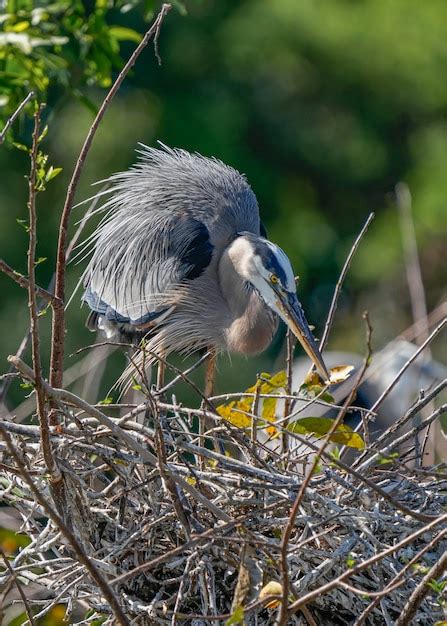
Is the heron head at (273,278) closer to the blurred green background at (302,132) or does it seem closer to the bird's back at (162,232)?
the bird's back at (162,232)

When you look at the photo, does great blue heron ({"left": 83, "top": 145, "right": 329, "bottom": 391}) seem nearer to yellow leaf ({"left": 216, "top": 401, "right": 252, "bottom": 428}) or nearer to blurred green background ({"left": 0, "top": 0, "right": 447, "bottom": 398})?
yellow leaf ({"left": 216, "top": 401, "right": 252, "bottom": 428})

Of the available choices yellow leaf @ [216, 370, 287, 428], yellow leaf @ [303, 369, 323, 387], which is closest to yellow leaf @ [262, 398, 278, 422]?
yellow leaf @ [216, 370, 287, 428]

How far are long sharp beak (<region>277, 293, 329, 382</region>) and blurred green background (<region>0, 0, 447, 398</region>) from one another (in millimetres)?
5010

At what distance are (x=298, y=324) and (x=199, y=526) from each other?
109cm

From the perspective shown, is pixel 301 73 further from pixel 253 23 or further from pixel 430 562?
pixel 430 562

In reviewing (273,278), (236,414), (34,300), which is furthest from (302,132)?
(34,300)

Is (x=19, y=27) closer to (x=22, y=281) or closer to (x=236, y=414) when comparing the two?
(x=236, y=414)

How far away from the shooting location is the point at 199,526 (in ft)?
7.72

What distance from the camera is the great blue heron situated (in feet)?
12.2

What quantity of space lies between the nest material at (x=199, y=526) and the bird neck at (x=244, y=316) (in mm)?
1136

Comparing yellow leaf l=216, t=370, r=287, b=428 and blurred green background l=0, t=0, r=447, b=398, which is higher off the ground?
yellow leaf l=216, t=370, r=287, b=428

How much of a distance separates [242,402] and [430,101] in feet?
28.1

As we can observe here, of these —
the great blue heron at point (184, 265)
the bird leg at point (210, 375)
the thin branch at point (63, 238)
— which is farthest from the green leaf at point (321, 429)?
the bird leg at point (210, 375)

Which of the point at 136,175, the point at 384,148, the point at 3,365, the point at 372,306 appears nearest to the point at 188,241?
the point at 136,175
